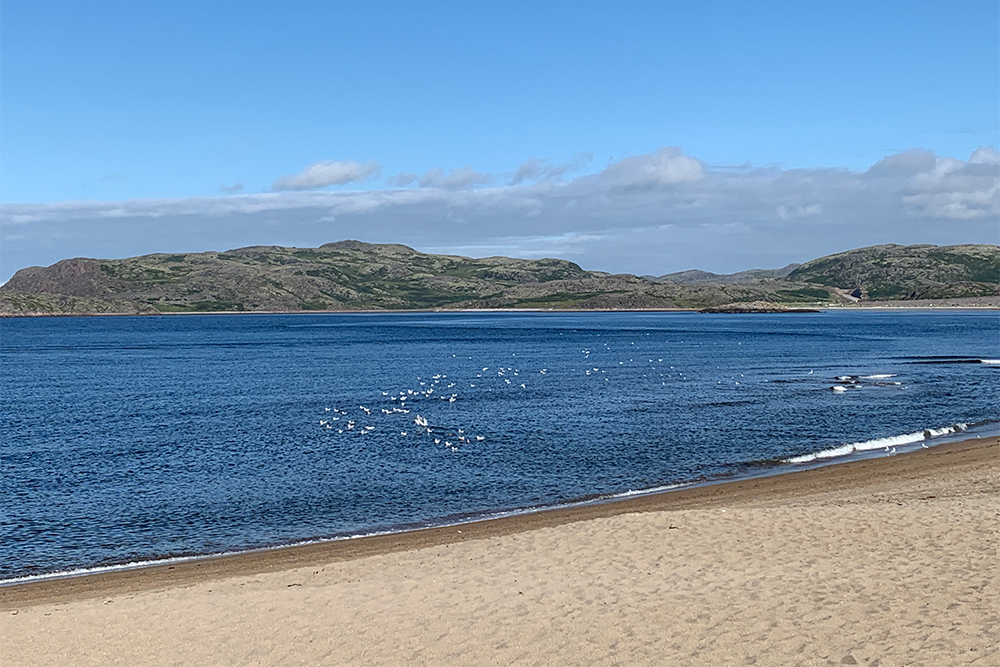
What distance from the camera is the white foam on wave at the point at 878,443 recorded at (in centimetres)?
3609

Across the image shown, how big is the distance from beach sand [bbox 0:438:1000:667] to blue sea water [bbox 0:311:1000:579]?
506 cm

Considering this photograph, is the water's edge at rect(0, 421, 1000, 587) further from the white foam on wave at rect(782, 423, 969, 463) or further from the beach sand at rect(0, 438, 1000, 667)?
the beach sand at rect(0, 438, 1000, 667)

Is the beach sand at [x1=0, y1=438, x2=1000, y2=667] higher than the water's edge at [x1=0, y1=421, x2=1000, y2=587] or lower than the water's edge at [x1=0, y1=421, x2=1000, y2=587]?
higher

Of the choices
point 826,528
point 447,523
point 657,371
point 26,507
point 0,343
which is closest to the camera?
point 826,528

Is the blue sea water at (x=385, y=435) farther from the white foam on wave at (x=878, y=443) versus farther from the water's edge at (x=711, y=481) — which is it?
the water's edge at (x=711, y=481)

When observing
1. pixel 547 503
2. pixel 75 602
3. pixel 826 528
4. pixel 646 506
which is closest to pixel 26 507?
pixel 75 602

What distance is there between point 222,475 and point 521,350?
88.0 metres

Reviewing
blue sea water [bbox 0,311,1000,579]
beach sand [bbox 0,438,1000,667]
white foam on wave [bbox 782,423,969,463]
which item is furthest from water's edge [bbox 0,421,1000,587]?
beach sand [bbox 0,438,1000,667]

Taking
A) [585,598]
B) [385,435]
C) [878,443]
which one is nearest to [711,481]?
[878,443]

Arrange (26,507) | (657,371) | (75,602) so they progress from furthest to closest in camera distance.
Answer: (657,371) → (26,507) → (75,602)

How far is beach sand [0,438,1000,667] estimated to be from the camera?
13406 millimetres

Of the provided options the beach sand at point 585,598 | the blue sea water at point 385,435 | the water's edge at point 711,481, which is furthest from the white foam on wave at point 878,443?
the beach sand at point 585,598

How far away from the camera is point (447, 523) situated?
86.9 ft

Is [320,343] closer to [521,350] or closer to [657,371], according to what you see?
[521,350]
